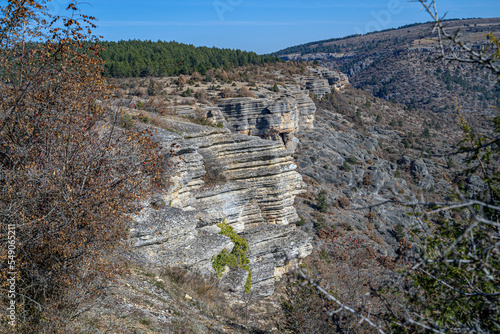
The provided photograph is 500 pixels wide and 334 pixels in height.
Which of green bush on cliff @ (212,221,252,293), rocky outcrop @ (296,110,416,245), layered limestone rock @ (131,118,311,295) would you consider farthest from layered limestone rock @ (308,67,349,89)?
green bush on cliff @ (212,221,252,293)

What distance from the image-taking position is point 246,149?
18.6 metres

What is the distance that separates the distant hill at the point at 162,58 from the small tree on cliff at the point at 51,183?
83.3ft

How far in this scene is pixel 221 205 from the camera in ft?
53.5

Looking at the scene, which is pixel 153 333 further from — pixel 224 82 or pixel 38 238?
pixel 224 82

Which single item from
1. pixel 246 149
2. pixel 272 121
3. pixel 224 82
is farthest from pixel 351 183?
pixel 246 149

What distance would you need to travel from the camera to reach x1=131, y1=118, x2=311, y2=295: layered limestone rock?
34.5ft

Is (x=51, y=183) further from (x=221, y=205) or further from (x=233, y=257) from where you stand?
(x=221, y=205)

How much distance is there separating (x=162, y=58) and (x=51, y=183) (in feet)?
139

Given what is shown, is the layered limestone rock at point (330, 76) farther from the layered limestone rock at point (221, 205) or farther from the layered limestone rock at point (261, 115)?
the layered limestone rock at point (221, 205)

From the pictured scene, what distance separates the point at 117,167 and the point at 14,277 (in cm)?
294

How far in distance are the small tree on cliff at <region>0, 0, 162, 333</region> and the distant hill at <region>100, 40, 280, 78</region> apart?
1000 inches

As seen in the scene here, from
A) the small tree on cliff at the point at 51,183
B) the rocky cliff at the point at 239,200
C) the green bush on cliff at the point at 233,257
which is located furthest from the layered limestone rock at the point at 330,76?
the small tree on cliff at the point at 51,183

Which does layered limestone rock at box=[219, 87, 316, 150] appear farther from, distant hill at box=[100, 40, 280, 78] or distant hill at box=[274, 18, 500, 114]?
distant hill at box=[274, 18, 500, 114]

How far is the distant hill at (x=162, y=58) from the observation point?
118 feet
